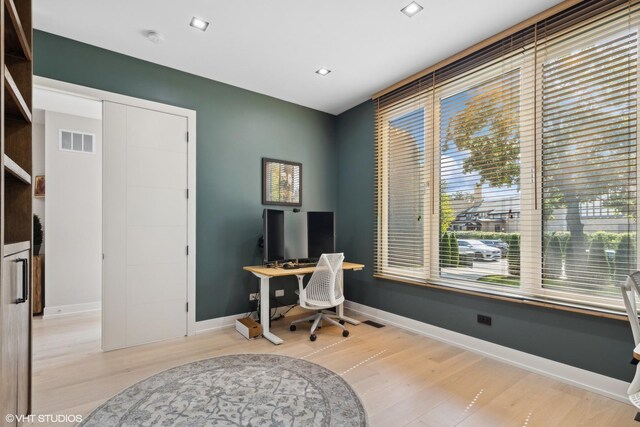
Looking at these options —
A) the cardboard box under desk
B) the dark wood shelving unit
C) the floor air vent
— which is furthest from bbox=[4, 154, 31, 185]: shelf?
the floor air vent

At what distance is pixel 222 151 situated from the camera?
364cm

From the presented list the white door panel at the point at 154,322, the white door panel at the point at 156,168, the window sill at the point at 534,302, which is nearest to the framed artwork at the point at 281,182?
the white door panel at the point at 156,168

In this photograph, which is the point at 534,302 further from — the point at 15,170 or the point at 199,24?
the point at 199,24

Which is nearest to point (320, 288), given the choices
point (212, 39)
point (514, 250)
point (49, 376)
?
point (514, 250)

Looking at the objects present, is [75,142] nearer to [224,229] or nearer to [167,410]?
[224,229]

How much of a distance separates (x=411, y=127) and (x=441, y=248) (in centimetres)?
139

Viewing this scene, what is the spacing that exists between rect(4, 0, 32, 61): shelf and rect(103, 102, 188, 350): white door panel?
1.28 m

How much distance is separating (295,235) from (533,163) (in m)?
2.52

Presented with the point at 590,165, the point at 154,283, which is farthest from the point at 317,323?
the point at 590,165

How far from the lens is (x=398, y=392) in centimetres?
222

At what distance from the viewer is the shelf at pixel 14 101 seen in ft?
4.37

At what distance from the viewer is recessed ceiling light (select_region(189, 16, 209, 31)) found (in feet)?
8.28

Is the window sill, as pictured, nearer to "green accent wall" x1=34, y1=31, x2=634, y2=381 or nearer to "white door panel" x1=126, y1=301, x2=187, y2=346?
"green accent wall" x1=34, y1=31, x2=634, y2=381

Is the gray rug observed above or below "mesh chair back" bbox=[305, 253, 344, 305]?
below
